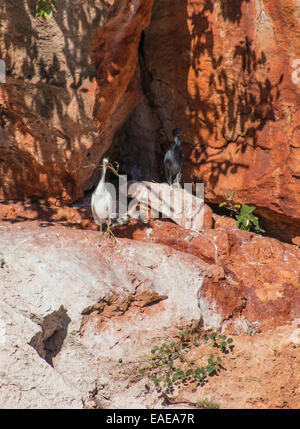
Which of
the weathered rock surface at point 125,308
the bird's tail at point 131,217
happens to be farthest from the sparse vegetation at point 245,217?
the bird's tail at point 131,217

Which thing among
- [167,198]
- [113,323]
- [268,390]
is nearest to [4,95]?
[167,198]

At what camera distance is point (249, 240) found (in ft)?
24.5

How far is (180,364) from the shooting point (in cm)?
580

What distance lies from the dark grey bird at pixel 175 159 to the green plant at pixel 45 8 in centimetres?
267

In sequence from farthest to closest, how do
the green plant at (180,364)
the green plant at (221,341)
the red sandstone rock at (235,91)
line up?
the red sandstone rock at (235,91)
the green plant at (221,341)
the green plant at (180,364)

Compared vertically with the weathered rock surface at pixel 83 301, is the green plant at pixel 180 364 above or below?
below

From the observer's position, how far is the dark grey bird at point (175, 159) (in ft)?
26.5

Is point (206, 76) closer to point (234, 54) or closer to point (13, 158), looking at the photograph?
point (234, 54)

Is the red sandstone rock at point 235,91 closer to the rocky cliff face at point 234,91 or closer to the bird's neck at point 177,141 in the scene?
the rocky cliff face at point 234,91

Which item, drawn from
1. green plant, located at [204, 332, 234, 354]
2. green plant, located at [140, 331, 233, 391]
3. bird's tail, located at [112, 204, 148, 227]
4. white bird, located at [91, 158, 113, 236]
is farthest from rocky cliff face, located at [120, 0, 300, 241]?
green plant, located at [140, 331, 233, 391]

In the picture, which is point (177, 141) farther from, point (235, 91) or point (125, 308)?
point (125, 308)

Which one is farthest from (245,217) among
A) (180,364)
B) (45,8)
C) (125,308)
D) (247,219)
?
(45,8)

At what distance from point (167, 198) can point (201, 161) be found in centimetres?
93

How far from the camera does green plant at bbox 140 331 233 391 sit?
5590mm
